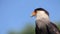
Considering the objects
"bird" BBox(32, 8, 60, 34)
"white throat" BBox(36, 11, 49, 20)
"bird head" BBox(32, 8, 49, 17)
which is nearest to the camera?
"bird" BBox(32, 8, 60, 34)

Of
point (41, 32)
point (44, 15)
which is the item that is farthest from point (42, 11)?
point (41, 32)

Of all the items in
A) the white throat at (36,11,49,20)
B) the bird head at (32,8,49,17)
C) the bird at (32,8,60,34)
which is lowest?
the bird at (32,8,60,34)

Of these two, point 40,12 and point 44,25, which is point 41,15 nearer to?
point 40,12

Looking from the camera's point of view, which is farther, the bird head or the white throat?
the bird head

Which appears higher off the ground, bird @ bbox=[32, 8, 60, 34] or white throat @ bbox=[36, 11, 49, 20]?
white throat @ bbox=[36, 11, 49, 20]

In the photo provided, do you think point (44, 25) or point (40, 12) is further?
point (40, 12)

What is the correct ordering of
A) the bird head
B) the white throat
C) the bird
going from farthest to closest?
the bird head, the white throat, the bird

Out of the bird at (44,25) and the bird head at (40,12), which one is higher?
the bird head at (40,12)

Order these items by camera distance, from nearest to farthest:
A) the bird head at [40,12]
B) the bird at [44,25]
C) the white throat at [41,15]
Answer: the bird at [44,25]
the white throat at [41,15]
the bird head at [40,12]

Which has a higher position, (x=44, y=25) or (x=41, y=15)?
(x=41, y=15)

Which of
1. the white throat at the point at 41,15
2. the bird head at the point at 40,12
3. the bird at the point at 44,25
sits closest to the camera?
the bird at the point at 44,25

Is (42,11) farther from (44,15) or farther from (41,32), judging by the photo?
(41,32)

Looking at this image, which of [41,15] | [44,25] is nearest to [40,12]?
[41,15]

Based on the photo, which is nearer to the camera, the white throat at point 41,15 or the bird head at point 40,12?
the white throat at point 41,15
